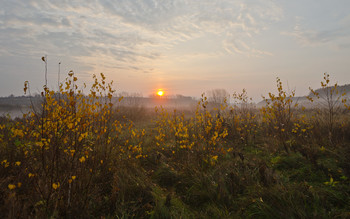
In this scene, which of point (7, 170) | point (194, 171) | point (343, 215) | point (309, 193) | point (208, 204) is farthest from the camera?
point (194, 171)

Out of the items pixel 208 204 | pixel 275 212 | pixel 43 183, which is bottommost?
pixel 208 204

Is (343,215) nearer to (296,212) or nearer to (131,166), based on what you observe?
(296,212)

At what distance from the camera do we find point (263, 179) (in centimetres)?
322

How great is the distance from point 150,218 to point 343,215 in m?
2.30

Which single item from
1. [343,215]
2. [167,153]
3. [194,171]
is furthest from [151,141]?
[343,215]

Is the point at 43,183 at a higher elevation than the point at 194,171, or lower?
higher

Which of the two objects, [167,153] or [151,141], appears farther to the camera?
[151,141]

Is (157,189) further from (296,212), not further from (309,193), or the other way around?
(309,193)

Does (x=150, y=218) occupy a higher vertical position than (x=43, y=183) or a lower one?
lower

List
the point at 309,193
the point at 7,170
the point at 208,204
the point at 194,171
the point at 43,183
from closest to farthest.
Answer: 1. the point at 43,183
2. the point at 309,193
3. the point at 208,204
4. the point at 7,170
5. the point at 194,171

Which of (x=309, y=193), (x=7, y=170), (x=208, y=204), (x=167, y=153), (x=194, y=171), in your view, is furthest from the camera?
(x=167, y=153)

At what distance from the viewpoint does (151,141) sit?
6180 millimetres

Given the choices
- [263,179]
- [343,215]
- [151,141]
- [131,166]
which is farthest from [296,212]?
[151,141]

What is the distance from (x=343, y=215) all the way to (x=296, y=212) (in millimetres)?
549
